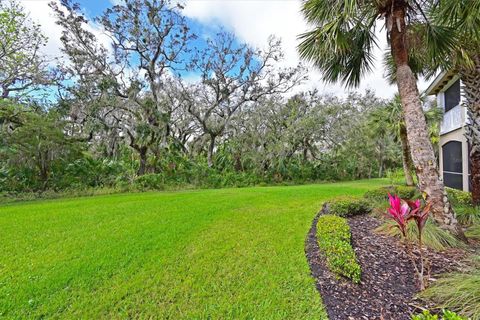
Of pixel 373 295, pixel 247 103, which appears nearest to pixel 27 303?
pixel 373 295

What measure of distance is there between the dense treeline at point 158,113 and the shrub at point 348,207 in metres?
6.65

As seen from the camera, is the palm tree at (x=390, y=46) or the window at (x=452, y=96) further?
the window at (x=452, y=96)

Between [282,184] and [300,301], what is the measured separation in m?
12.2

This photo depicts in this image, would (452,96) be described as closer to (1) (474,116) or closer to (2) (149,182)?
(1) (474,116)

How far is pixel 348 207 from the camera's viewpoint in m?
5.55

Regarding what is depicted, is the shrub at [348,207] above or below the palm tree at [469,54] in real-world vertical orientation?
below

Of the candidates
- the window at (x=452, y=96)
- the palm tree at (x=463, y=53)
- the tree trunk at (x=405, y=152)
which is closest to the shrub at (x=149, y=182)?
the palm tree at (x=463, y=53)

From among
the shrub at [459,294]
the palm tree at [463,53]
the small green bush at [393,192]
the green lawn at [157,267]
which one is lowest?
the green lawn at [157,267]

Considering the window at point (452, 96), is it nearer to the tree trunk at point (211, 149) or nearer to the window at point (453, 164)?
the window at point (453, 164)

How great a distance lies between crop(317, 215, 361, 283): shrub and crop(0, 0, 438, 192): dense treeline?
8.77m

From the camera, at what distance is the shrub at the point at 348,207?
547 centimetres

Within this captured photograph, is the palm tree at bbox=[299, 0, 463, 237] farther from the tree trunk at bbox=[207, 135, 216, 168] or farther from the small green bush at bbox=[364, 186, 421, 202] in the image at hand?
the tree trunk at bbox=[207, 135, 216, 168]

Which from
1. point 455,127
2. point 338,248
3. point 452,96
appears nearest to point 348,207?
point 338,248

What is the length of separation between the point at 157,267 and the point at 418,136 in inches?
177
